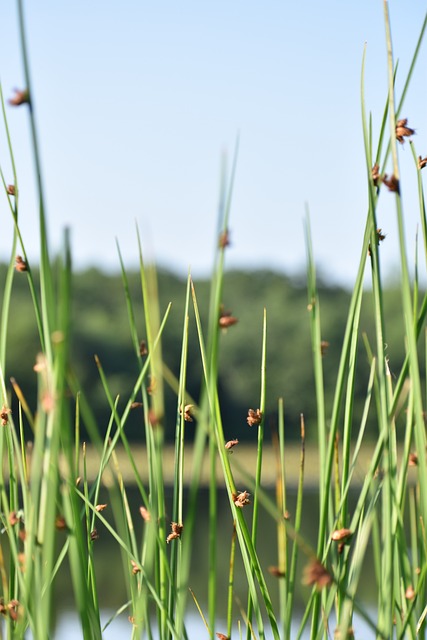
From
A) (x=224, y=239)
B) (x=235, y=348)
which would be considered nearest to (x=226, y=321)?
(x=224, y=239)

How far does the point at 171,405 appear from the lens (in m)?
29.6

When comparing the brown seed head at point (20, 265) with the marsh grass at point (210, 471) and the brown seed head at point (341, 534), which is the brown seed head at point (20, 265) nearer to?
the marsh grass at point (210, 471)

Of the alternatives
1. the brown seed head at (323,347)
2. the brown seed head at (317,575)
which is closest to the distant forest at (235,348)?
the brown seed head at (323,347)

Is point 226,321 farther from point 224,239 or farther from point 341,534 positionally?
point 341,534

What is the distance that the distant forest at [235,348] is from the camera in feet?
89.8

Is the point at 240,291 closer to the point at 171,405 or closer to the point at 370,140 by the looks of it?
the point at 171,405

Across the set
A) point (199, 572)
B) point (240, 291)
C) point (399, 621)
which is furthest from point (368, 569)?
point (240, 291)

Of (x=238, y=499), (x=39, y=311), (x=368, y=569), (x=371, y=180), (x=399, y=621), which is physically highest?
(x=371, y=180)

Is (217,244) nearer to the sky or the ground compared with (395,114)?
nearer to the ground

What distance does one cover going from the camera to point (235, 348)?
31.1 meters

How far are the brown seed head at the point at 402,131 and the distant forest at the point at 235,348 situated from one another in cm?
2471

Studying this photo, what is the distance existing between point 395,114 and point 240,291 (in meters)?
36.4

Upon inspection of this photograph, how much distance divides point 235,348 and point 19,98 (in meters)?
30.4

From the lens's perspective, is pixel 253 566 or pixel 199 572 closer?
pixel 253 566
